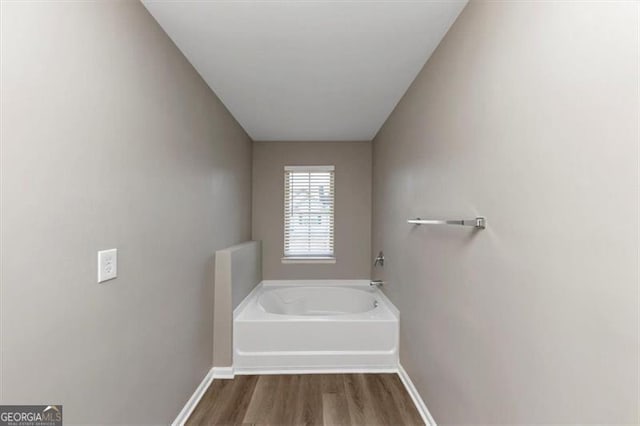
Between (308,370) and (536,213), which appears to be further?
(308,370)

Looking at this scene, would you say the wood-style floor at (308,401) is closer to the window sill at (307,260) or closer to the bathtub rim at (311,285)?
the bathtub rim at (311,285)

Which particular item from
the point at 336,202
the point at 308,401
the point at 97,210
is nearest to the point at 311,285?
the point at 336,202

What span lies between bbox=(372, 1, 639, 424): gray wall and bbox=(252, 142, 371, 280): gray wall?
2150 mm

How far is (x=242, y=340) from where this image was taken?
2.61 m

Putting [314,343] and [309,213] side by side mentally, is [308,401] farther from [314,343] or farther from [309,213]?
[309,213]

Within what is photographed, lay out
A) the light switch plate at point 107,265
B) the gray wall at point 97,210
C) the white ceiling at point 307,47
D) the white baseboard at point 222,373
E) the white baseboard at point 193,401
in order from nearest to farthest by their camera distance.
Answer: the gray wall at point 97,210 → the light switch plate at point 107,265 → the white ceiling at point 307,47 → the white baseboard at point 193,401 → the white baseboard at point 222,373

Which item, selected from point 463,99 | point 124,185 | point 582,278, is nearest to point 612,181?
point 582,278

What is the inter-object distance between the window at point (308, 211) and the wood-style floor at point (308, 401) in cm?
178

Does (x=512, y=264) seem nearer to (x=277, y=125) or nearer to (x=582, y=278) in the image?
(x=582, y=278)

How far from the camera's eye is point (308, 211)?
4.09 meters

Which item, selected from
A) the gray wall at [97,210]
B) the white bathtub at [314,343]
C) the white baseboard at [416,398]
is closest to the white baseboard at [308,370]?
the white bathtub at [314,343]

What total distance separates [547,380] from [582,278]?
0.38m

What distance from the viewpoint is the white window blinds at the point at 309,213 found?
4.07 metres

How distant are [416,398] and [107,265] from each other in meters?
2.10
